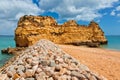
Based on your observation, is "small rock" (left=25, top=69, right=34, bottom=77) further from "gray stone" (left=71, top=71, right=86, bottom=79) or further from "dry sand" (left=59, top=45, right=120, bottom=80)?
"dry sand" (left=59, top=45, right=120, bottom=80)

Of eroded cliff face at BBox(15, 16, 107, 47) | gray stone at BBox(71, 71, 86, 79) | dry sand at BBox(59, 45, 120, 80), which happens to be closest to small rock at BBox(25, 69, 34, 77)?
gray stone at BBox(71, 71, 86, 79)

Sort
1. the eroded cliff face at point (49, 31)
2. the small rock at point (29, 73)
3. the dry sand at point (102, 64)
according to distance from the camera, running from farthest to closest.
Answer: the eroded cliff face at point (49, 31) < the dry sand at point (102, 64) < the small rock at point (29, 73)

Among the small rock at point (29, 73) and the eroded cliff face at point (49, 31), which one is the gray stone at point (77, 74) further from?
the eroded cliff face at point (49, 31)

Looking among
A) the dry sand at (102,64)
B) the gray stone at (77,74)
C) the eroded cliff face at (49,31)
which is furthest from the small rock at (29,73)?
the eroded cliff face at (49,31)

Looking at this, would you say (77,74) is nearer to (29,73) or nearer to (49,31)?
(29,73)

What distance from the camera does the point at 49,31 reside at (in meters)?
46.6

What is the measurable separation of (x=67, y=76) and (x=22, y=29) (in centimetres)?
3696

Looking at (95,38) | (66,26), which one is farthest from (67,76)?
(95,38)

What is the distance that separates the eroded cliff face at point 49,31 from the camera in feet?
142

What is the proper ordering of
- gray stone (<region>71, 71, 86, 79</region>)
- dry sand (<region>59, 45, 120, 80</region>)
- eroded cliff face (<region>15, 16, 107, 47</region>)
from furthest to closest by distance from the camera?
eroded cliff face (<region>15, 16, 107, 47</region>)
dry sand (<region>59, 45, 120, 80</region>)
gray stone (<region>71, 71, 86, 79</region>)

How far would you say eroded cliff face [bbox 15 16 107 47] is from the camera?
142 feet

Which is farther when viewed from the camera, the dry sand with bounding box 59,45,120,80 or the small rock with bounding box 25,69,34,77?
the dry sand with bounding box 59,45,120,80

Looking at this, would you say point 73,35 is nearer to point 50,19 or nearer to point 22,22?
point 50,19

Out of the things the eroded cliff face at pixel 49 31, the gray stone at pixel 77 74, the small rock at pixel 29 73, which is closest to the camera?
the gray stone at pixel 77 74
